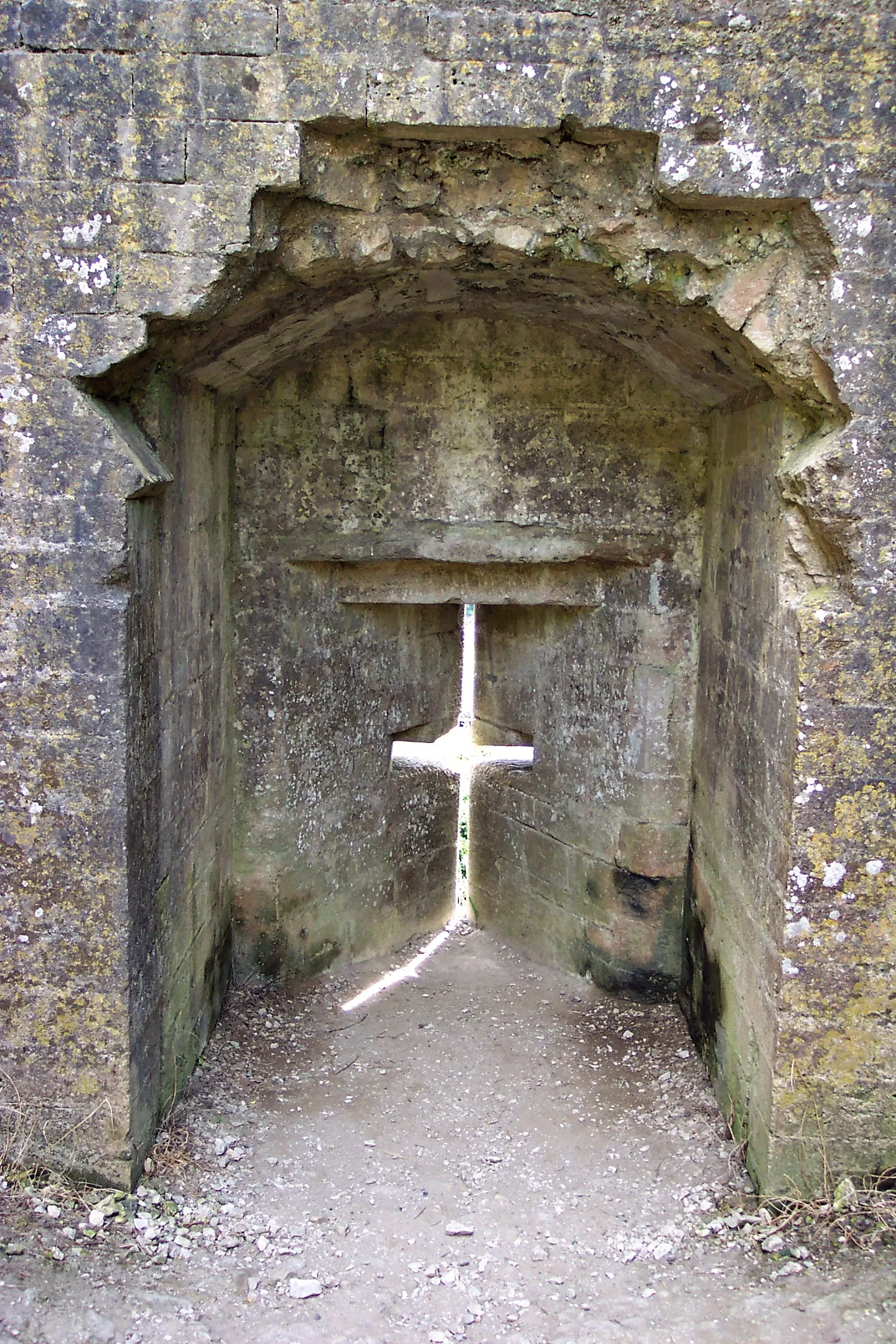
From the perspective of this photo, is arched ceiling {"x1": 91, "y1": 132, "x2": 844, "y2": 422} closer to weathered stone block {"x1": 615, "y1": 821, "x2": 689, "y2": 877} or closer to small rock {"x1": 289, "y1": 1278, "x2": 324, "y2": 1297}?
weathered stone block {"x1": 615, "y1": 821, "x2": 689, "y2": 877}

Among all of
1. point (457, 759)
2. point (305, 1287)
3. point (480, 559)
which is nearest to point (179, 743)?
point (480, 559)

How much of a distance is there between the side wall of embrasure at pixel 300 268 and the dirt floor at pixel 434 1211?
0.29m

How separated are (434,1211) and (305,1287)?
0.55 m

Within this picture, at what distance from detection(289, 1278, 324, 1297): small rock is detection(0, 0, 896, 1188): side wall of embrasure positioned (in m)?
0.66

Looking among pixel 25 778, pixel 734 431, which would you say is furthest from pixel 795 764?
pixel 25 778

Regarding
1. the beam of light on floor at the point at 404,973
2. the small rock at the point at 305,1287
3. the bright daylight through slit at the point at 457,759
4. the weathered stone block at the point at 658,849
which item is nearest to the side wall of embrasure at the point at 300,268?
the small rock at the point at 305,1287

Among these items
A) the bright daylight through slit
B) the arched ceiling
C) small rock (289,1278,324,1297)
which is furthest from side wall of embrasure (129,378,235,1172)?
the bright daylight through slit

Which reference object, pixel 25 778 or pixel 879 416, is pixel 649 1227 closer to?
pixel 25 778

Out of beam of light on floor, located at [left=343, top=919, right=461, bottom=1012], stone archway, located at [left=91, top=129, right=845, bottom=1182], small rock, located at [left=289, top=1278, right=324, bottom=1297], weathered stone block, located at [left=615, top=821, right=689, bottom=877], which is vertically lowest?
small rock, located at [left=289, top=1278, right=324, bottom=1297]

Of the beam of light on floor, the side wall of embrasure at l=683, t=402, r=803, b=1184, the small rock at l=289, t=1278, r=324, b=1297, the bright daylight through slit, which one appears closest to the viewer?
the small rock at l=289, t=1278, r=324, b=1297

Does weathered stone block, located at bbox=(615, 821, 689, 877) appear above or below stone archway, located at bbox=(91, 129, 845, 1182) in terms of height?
below

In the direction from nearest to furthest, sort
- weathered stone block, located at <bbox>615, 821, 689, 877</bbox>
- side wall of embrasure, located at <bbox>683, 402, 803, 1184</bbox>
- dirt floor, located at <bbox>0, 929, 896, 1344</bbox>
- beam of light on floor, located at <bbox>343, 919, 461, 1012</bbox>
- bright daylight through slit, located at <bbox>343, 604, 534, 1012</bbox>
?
dirt floor, located at <bbox>0, 929, 896, 1344</bbox>, side wall of embrasure, located at <bbox>683, 402, 803, 1184</bbox>, weathered stone block, located at <bbox>615, 821, 689, 877</bbox>, beam of light on floor, located at <bbox>343, 919, 461, 1012</bbox>, bright daylight through slit, located at <bbox>343, 604, 534, 1012</bbox>

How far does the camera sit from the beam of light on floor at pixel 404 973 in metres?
4.52

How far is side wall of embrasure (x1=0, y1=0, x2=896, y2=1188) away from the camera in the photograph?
2605 mm
